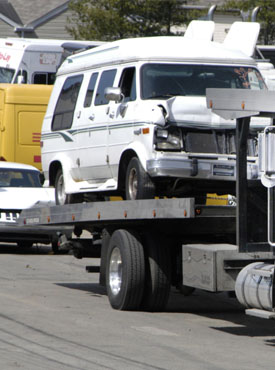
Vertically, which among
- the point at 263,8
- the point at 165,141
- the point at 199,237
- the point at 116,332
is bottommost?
the point at 116,332

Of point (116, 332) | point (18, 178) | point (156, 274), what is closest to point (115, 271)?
point (156, 274)

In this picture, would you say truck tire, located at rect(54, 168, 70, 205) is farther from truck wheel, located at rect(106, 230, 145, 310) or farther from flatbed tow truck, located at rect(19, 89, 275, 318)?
truck wheel, located at rect(106, 230, 145, 310)

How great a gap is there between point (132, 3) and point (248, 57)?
2748 cm

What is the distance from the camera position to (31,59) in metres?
27.0

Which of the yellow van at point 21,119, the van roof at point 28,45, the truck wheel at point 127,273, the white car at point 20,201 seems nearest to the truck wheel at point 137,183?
the truck wheel at point 127,273

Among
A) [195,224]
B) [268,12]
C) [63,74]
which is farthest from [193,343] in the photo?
[268,12]

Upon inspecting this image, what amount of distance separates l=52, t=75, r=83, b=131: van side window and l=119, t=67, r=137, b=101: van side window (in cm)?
137

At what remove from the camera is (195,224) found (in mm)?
10727

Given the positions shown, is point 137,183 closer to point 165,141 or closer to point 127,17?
point 165,141

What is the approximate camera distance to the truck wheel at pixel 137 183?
448 inches

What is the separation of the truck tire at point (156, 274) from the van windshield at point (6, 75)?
16629 mm

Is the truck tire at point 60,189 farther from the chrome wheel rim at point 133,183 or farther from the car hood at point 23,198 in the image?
→ the car hood at point 23,198

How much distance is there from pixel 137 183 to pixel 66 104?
281 cm

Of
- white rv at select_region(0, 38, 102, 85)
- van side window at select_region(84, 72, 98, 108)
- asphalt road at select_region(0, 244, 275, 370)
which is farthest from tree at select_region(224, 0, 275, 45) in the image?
van side window at select_region(84, 72, 98, 108)
